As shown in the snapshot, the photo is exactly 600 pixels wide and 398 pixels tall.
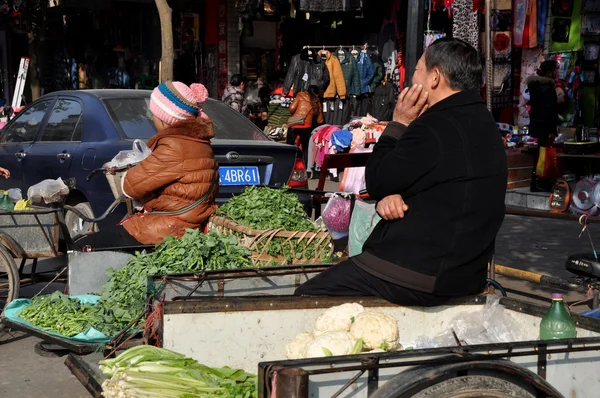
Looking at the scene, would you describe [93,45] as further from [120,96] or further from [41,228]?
[41,228]

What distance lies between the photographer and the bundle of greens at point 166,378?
3.36 metres

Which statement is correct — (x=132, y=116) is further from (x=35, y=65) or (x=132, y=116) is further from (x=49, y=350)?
(x=35, y=65)

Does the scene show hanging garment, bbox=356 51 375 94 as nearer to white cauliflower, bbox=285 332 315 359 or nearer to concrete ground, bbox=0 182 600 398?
concrete ground, bbox=0 182 600 398

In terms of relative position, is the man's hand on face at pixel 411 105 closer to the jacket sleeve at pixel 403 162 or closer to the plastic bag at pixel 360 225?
the jacket sleeve at pixel 403 162

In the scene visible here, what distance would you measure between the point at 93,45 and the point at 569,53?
14285 millimetres

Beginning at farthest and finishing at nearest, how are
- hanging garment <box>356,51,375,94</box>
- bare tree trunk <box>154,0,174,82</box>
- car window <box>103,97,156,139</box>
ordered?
hanging garment <box>356,51,375,94</box> < bare tree trunk <box>154,0,174,82</box> < car window <box>103,97,156,139</box>

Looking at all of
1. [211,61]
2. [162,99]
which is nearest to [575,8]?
[211,61]

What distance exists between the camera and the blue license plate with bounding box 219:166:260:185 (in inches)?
319

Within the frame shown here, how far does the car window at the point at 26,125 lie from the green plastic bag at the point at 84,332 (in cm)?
434

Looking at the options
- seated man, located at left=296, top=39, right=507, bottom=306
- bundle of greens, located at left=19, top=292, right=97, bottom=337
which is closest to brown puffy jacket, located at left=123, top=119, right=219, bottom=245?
bundle of greens, located at left=19, top=292, right=97, bottom=337

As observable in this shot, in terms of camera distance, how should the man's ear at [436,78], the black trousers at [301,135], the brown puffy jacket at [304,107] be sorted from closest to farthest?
the man's ear at [436,78] < the brown puffy jacket at [304,107] < the black trousers at [301,135]

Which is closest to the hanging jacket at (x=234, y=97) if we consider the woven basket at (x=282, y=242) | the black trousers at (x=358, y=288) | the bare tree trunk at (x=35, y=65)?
the bare tree trunk at (x=35, y=65)

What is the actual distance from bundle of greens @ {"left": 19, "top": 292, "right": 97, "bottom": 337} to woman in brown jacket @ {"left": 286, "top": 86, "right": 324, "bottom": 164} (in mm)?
11277

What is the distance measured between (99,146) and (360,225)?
144 inches
